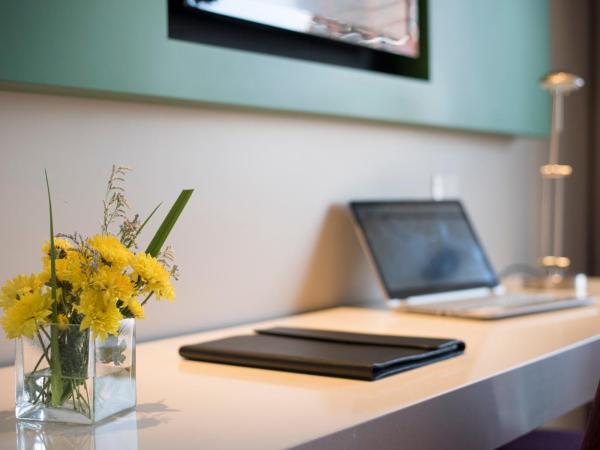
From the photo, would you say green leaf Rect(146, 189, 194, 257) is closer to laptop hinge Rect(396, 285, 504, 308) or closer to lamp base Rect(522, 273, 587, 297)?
laptop hinge Rect(396, 285, 504, 308)

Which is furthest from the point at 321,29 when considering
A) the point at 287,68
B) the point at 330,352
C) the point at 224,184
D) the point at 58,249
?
the point at 58,249

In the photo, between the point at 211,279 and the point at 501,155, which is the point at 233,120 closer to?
the point at 211,279

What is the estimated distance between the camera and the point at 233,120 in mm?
1659

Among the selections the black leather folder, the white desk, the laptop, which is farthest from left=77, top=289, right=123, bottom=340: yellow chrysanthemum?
the laptop

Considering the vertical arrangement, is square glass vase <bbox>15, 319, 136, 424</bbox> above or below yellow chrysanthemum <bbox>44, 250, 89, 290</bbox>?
below

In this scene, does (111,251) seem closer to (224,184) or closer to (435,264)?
(224,184)

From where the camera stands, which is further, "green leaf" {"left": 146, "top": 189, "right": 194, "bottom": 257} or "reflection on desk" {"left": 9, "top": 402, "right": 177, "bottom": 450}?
"green leaf" {"left": 146, "top": 189, "right": 194, "bottom": 257}

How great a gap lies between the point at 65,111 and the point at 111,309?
0.54 metres

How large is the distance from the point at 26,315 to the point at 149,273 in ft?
0.45

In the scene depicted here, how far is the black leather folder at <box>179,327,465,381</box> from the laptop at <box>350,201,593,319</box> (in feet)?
1.32

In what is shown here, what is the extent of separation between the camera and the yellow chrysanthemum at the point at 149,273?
976mm

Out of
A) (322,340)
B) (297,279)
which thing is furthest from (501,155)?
(322,340)

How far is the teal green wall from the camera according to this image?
127 centimetres

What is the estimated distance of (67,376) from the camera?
3.09 feet
